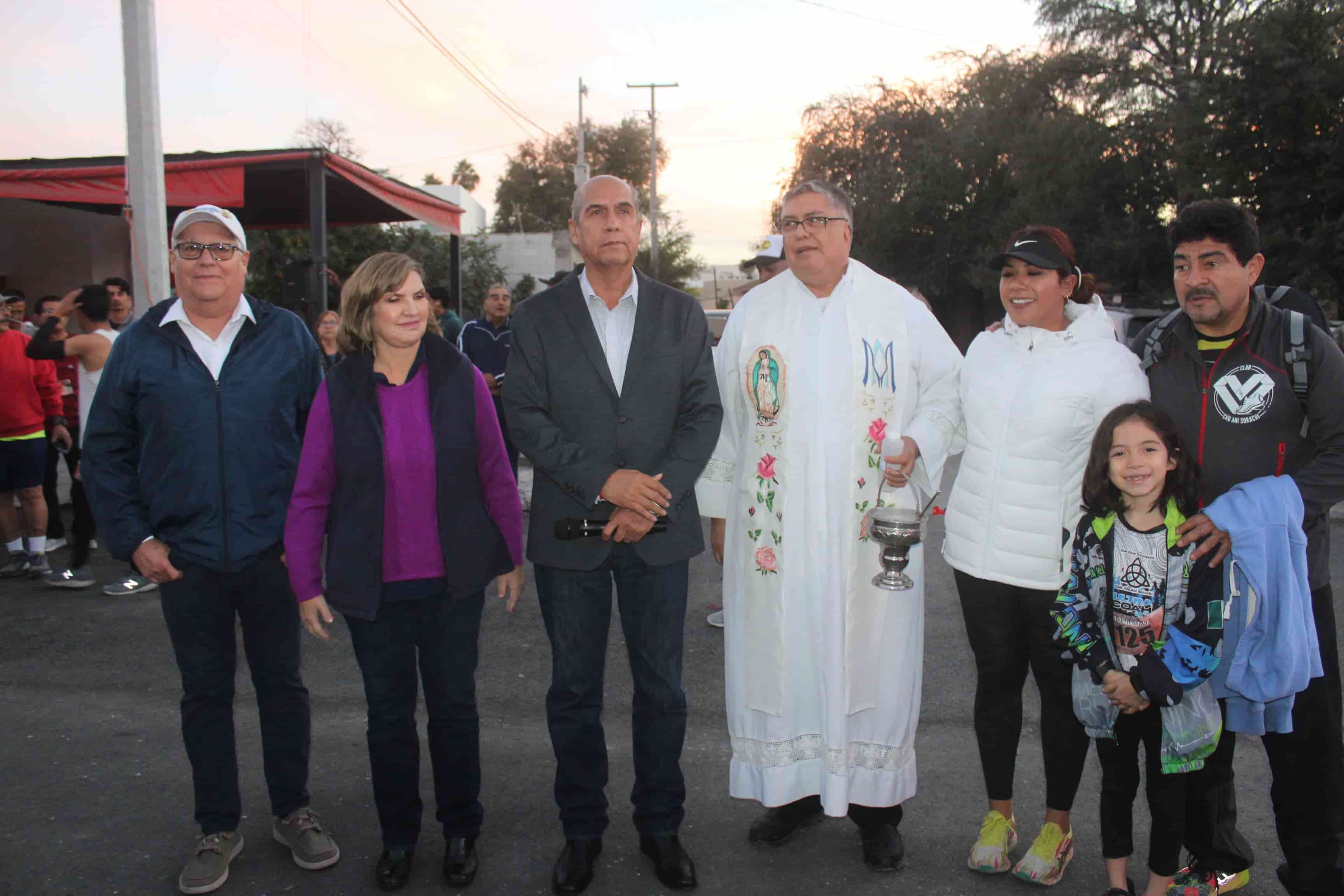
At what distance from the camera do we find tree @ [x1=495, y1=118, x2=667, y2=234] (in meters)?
53.9

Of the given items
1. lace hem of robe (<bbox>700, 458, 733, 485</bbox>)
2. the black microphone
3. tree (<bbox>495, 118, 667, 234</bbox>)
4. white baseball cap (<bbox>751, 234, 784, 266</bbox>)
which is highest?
tree (<bbox>495, 118, 667, 234</bbox>)

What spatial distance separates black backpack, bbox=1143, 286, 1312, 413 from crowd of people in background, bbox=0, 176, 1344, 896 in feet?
0.05

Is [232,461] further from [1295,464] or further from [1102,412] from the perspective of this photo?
[1295,464]

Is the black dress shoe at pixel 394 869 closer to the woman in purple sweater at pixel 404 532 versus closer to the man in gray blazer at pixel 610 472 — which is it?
the woman in purple sweater at pixel 404 532

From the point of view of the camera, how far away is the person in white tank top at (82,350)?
21.7 ft

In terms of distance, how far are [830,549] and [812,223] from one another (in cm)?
106

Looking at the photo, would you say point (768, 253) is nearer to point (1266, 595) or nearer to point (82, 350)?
point (1266, 595)

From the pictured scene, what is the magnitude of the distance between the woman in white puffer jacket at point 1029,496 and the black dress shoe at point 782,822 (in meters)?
0.57

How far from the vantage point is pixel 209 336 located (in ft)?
10.9

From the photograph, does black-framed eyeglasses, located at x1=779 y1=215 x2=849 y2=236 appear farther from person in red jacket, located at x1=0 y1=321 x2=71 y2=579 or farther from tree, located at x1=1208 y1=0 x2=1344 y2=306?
tree, located at x1=1208 y1=0 x2=1344 y2=306

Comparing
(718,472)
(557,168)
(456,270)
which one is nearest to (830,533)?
(718,472)

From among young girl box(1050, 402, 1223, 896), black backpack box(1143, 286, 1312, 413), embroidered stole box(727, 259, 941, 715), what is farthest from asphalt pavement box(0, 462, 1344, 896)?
black backpack box(1143, 286, 1312, 413)

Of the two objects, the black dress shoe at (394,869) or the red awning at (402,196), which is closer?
the black dress shoe at (394,869)

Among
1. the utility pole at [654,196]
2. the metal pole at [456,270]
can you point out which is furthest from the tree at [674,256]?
the metal pole at [456,270]
